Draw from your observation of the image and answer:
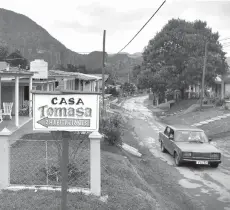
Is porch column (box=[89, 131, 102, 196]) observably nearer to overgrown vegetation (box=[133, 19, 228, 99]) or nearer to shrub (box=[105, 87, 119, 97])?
overgrown vegetation (box=[133, 19, 228, 99])

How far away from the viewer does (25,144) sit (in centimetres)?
1118

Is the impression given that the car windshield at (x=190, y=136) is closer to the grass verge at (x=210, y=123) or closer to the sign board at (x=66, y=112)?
the grass verge at (x=210, y=123)

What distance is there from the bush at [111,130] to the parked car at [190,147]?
2.61m

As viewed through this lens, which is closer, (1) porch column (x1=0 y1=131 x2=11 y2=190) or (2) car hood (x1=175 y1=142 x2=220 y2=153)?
(1) porch column (x1=0 y1=131 x2=11 y2=190)

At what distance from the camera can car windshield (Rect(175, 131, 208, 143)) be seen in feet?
46.9

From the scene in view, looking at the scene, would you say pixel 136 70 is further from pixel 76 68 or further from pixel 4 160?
pixel 4 160

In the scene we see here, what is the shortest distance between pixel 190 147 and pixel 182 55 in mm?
26323

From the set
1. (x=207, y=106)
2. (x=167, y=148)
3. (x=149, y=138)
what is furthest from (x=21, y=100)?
(x=207, y=106)

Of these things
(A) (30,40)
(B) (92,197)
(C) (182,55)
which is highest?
(A) (30,40)

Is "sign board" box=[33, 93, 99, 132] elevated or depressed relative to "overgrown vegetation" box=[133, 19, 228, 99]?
depressed

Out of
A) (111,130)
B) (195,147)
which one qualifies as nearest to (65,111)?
(111,130)

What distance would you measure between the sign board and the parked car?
29.0 feet

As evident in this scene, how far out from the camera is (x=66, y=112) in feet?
16.1

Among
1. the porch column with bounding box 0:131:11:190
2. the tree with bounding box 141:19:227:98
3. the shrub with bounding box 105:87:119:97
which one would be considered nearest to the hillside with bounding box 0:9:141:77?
the shrub with bounding box 105:87:119:97
